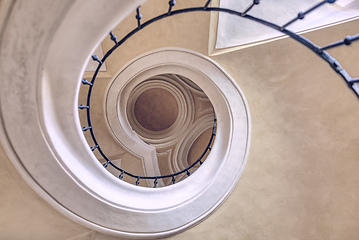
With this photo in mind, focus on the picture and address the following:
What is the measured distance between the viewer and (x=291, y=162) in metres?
2.92

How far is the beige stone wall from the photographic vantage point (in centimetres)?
260

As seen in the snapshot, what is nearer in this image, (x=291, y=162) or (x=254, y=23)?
(x=291, y=162)

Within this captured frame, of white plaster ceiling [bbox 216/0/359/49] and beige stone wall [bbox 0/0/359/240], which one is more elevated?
white plaster ceiling [bbox 216/0/359/49]

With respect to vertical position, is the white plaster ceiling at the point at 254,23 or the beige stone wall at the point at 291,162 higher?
the white plaster ceiling at the point at 254,23

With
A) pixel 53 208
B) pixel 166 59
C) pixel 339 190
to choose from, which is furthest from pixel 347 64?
pixel 53 208

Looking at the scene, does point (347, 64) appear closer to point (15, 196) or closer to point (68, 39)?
point (68, 39)

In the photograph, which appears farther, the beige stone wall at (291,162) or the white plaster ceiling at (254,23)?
the white plaster ceiling at (254,23)

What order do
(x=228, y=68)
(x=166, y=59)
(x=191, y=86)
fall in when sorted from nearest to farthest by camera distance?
(x=228, y=68) → (x=166, y=59) → (x=191, y=86)

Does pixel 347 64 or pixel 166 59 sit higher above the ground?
pixel 166 59

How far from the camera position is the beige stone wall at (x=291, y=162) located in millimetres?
2602

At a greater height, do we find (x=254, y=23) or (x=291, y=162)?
(x=254, y=23)

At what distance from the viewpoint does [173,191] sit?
3293 millimetres

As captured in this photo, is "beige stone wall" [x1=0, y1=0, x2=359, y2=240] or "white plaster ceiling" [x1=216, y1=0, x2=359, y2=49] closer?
"beige stone wall" [x1=0, y1=0, x2=359, y2=240]

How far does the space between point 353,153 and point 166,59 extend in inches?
130
